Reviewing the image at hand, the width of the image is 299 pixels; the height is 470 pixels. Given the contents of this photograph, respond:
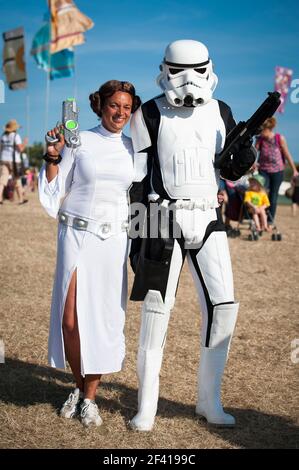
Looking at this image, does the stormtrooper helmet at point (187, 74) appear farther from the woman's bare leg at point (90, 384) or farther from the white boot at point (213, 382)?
the woman's bare leg at point (90, 384)

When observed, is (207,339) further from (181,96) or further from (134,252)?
(181,96)

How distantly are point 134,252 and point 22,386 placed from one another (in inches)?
51.4

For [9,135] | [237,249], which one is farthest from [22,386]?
[9,135]

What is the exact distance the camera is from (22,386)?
157 inches

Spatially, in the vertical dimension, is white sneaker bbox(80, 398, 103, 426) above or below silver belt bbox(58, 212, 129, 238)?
below

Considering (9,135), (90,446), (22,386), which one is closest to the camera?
(90,446)

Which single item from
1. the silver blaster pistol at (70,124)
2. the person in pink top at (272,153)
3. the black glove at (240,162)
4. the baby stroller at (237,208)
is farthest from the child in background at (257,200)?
the silver blaster pistol at (70,124)

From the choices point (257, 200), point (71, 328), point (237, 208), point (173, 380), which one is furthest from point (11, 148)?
point (71, 328)

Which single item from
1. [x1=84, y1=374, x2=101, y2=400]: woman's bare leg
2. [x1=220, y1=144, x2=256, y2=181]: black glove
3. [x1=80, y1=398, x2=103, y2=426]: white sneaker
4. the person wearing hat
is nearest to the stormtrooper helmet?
[x1=220, y1=144, x2=256, y2=181]: black glove

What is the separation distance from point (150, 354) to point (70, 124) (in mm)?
1357

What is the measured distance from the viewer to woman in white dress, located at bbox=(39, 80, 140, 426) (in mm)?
3318

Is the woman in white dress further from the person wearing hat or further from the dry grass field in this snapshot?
the person wearing hat

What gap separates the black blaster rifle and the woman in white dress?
539 mm

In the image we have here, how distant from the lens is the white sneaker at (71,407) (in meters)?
3.47
